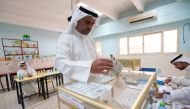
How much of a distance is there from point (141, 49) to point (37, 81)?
4.41 metres

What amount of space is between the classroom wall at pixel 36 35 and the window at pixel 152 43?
16.3 feet

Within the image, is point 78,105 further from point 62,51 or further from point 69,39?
point 69,39

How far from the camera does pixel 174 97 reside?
3.66 feet

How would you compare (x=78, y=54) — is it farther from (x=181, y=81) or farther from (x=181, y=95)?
(x=181, y=81)

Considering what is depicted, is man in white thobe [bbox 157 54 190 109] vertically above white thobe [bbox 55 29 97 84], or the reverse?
white thobe [bbox 55 29 97 84]

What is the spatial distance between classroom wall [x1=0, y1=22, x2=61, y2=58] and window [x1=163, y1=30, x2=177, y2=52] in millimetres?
5619

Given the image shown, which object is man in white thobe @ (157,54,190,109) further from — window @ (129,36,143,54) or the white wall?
window @ (129,36,143,54)

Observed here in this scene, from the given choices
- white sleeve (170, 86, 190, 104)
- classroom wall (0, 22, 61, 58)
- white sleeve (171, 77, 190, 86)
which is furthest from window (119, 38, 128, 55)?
white sleeve (170, 86, 190, 104)

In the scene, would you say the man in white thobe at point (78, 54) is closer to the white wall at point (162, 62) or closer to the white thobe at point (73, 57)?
the white thobe at point (73, 57)

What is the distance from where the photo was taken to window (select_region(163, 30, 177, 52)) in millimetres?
3893

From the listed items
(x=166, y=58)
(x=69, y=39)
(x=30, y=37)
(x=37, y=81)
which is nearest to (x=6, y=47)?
(x=30, y=37)

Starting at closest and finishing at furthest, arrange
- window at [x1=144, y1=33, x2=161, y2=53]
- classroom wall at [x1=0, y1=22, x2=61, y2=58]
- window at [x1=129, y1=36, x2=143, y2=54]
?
window at [x1=144, y1=33, x2=161, y2=53]
classroom wall at [x1=0, y1=22, x2=61, y2=58]
window at [x1=129, y1=36, x2=143, y2=54]

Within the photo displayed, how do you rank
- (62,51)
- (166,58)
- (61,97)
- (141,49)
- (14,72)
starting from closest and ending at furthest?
(61,97), (62,51), (166,58), (14,72), (141,49)

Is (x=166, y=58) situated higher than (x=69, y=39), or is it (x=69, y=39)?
(x=69, y=39)
